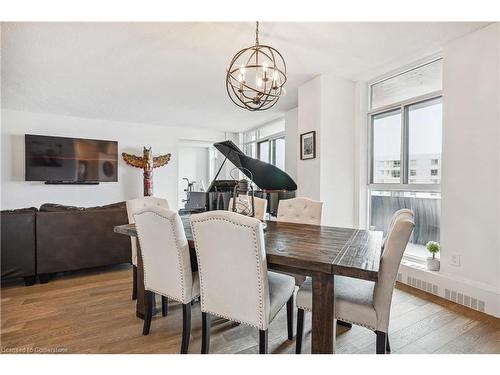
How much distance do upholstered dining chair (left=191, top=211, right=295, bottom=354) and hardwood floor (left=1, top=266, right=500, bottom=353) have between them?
0.48 meters

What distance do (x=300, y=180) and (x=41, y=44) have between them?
11.6 ft

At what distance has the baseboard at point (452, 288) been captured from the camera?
232 cm

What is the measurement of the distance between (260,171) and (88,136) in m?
4.20

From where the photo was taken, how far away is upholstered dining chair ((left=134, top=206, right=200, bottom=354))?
168 centimetres

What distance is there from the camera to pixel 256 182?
4.84m

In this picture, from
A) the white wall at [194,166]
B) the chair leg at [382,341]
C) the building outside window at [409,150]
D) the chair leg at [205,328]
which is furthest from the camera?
the white wall at [194,166]

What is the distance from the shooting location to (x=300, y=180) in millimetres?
4023

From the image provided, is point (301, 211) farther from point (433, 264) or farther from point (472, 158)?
point (472, 158)

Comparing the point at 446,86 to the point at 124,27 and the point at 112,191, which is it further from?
the point at 112,191

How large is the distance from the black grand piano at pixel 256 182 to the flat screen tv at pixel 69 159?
107 inches

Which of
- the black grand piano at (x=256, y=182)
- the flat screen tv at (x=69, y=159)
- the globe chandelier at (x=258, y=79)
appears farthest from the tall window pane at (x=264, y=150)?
the flat screen tv at (x=69, y=159)

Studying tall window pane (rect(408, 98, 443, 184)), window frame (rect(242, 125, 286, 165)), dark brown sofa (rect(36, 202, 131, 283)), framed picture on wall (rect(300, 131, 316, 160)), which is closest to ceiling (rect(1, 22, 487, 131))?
tall window pane (rect(408, 98, 443, 184))

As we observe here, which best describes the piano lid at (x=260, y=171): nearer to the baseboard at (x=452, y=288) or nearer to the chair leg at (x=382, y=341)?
the baseboard at (x=452, y=288)
